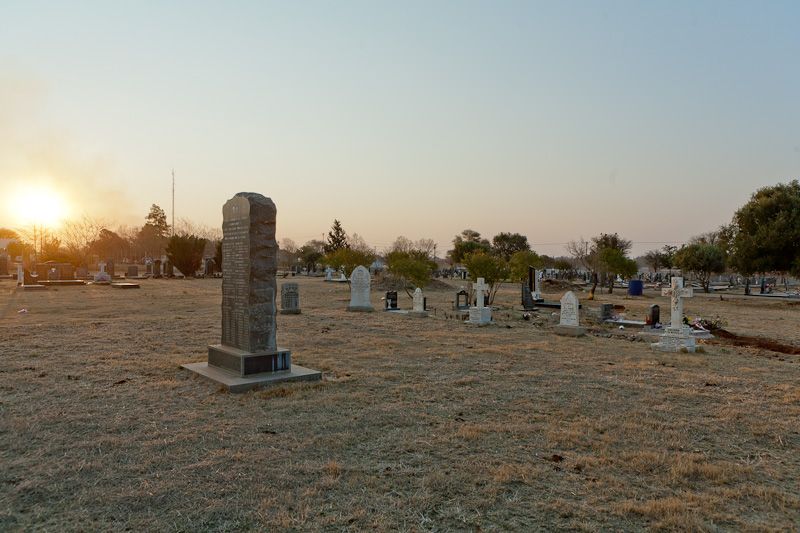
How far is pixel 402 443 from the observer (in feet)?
15.8

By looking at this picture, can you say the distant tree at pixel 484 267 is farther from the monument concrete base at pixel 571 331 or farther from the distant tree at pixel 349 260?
the distant tree at pixel 349 260

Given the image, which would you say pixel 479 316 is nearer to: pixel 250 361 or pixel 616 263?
pixel 250 361

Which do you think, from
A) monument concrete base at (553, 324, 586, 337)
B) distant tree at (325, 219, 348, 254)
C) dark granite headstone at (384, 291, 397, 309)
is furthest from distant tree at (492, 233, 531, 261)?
monument concrete base at (553, 324, 586, 337)

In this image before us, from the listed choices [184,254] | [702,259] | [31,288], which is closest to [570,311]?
[31,288]

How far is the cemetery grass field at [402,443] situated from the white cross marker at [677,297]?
6.54ft

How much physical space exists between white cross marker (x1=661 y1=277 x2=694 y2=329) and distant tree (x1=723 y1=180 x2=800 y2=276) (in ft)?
59.9

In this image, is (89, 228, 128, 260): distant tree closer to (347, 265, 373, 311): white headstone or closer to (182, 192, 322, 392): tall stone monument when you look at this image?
(347, 265, 373, 311): white headstone

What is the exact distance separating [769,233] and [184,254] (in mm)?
42074

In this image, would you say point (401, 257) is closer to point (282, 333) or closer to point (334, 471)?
point (282, 333)

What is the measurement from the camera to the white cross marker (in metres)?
11.6

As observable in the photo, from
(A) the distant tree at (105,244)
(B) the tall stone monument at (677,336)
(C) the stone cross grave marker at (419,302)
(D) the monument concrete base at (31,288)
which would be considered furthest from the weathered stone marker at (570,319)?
(A) the distant tree at (105,244)

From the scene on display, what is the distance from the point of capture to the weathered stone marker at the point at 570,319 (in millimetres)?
13281

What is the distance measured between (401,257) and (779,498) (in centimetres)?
2284

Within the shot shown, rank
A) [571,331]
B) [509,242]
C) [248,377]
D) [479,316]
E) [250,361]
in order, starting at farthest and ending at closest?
[509,242] → [479,316] → [571,331] → [250,361] → [248,377]
